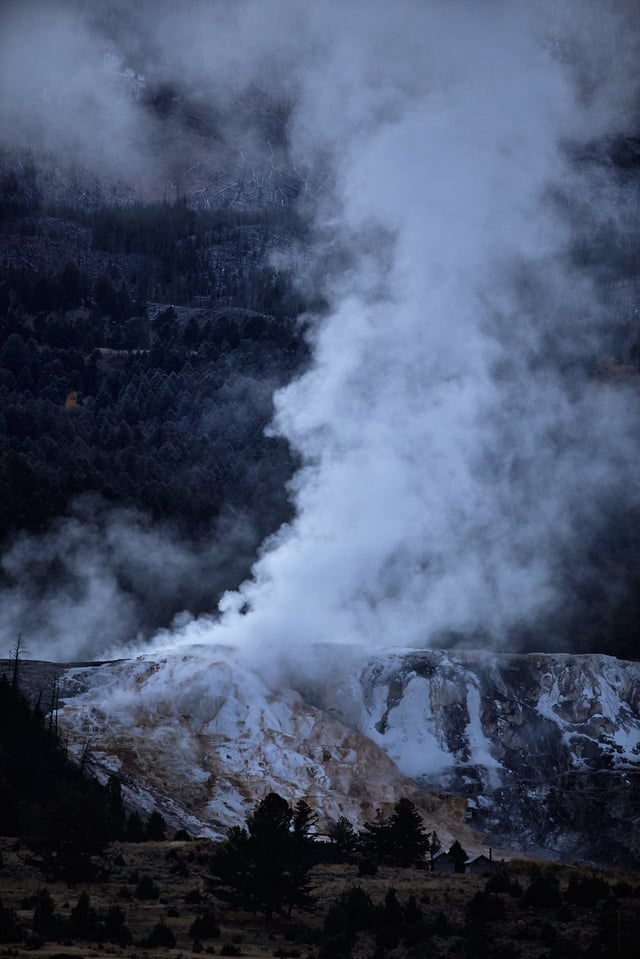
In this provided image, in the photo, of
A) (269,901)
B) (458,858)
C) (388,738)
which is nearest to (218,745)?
(388,738)

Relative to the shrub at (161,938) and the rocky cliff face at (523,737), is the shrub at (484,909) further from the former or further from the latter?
the rocky cliff face at (523,737)

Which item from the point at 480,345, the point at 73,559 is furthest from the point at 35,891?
the point at 480,345

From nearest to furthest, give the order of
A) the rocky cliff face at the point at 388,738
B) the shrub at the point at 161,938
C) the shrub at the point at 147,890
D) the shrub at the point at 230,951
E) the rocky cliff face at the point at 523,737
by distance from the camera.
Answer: the shrub at the point at 161,938, the shrub at the point at 230,951, the shrub at the point at 147,890, the rocky cliff face at the point at 388,738, the rocky cliff face at the point at 523,737

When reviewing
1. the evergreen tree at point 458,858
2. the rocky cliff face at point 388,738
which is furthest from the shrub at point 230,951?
the rocky cliff face at point 388,738

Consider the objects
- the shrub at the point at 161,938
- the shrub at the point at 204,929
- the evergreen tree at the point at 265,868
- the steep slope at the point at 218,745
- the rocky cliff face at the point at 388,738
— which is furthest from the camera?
the rocky cliff face at the point at 388,738

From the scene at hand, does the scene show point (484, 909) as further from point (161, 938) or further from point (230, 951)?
point (161, 938)

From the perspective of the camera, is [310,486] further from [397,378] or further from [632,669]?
[632,669]

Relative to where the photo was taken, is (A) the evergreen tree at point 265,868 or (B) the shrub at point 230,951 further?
(A) the evergreen tree at point 265,868

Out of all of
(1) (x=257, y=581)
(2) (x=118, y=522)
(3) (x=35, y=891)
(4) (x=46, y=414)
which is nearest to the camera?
(3) (x=35, y=891)
